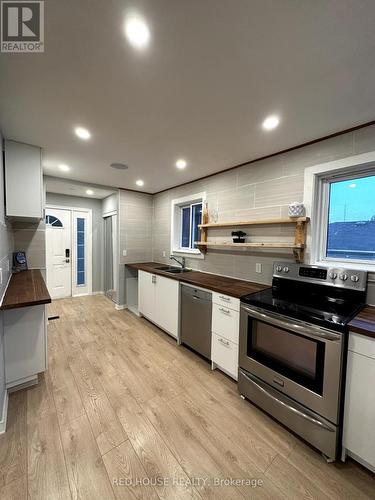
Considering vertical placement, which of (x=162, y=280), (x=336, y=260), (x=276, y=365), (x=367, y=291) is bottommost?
(x=276, y=365)

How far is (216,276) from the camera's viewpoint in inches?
116

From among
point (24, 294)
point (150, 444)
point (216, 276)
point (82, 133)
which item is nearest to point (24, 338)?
point (24, 294)

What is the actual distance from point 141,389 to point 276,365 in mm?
1270

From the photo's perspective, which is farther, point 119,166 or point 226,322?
point 119,166

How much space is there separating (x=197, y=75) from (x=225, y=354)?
7.66ft

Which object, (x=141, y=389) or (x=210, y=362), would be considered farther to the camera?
(x=210, y=362)

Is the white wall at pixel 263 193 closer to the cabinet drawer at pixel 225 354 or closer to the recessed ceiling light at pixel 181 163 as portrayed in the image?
the recessed ceiling light at pixel 181 163

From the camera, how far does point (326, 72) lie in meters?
1.22

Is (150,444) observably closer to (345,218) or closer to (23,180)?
(345,218)

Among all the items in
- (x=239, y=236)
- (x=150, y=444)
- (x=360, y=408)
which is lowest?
(x=150, y=444)

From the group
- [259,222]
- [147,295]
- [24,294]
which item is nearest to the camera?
[24,294]

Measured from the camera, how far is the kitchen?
116 cm

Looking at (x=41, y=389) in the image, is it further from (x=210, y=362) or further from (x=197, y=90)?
(x=197, y=90)

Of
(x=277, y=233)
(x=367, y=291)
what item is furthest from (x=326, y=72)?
(x=367, y=291)
